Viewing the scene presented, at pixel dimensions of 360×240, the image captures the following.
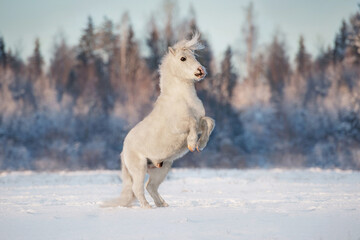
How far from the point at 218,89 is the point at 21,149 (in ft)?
51.6

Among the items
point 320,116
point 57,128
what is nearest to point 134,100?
point 57,128

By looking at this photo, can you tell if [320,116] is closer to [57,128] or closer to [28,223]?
[57,128]

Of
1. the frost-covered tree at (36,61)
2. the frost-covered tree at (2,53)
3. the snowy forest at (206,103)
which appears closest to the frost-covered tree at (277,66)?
the snowy forest at (206,103)

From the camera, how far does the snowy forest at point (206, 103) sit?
1337 inches

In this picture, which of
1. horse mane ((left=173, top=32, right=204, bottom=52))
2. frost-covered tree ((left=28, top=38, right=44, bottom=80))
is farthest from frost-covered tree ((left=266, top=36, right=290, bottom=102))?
horse mane ((left=173, top=32, right=204, bottom=52))

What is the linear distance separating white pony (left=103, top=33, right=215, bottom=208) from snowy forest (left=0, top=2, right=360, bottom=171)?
23.0 metres

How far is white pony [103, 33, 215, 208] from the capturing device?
7754 mm

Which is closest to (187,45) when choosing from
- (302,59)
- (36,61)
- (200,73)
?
(200,73)

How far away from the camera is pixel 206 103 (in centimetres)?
3800

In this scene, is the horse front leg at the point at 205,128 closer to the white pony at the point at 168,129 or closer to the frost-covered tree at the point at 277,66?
the white pony at the point at 168,129

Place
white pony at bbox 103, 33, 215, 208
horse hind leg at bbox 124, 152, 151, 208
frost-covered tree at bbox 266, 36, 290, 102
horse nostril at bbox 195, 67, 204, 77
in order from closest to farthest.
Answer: white pony at bbox 103, 33, 215, 208, horse nostril at bbox 195, 67, 204, 77, horse hind leg at bbox 124, 152, 151, 208, frost-covered tree at bbox 266, 36, 290, 102

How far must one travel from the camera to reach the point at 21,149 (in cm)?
3369

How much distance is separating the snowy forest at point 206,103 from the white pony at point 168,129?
906 inches

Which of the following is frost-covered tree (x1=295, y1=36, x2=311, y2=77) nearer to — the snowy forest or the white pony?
the snowy forest
